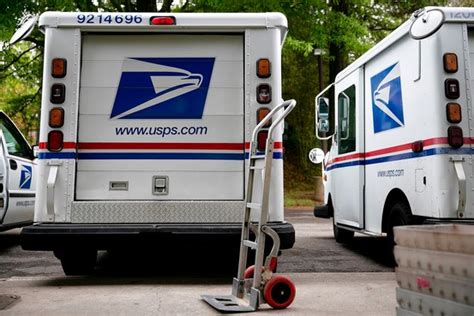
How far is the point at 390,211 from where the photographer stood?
7.32 m

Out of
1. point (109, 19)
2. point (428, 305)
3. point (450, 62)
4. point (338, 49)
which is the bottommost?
point (428, 305)

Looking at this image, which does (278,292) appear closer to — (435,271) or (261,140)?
(261,140)

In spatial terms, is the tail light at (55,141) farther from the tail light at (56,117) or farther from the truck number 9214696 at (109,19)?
the truck number 9214696 at (109,19)

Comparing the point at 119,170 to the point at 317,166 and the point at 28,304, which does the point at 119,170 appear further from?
the point at 317,166

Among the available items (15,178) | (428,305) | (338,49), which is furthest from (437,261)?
(338,49)

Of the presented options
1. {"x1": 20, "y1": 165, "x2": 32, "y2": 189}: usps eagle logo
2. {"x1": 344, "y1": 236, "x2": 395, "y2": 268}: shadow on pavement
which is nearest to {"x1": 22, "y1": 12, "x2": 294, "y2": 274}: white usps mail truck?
{"x1": 344, "y1": 236, "x2": 395, "y2": 268}: shadow on pavement

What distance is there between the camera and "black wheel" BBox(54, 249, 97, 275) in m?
7.04

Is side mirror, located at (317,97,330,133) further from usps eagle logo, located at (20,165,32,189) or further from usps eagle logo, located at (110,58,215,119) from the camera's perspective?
usps eagle logo, located at (20,165,32,189)

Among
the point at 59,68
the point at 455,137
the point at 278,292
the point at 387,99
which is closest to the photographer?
the point at 278,292

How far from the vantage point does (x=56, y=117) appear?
6.57 m

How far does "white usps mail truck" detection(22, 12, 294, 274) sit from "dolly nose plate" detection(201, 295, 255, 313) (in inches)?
41.0

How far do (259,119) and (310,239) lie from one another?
16.3 feet

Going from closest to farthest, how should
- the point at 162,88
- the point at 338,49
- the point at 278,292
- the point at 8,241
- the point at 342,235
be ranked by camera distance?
the point at 278,292 → the point at 162,88 → the point at 342,235 → the point at 8,241 → the point at 338,49

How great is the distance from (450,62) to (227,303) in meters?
3.18
